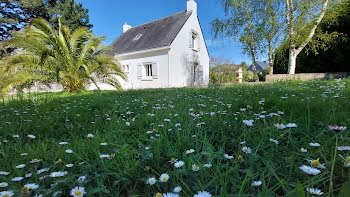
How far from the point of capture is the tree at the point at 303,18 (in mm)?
6907

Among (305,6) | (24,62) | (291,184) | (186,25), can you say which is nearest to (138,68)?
(186,25)

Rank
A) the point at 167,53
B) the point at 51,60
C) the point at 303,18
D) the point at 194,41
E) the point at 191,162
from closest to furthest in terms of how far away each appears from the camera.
A: the point at 191,162
the point at 51,60
the point at 303,18
the point at 167,53
the point at 194,41

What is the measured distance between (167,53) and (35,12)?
43.9 ft

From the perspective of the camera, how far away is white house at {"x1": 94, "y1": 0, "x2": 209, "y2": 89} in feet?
35.6

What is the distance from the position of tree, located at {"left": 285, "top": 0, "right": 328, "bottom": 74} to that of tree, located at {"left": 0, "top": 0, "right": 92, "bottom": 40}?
17.2 meters

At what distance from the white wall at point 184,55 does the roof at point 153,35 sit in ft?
1.56

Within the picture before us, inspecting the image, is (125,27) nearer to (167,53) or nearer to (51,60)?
(167,53)

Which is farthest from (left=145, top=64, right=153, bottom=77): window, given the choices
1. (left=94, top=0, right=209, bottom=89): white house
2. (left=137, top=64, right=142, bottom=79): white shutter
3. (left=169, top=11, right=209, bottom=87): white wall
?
(left=169, top=11, right=209, bottom=87): white wall

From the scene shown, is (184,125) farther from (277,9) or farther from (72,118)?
(277,9)

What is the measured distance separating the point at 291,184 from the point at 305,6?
29.9 ft

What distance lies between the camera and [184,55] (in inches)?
462

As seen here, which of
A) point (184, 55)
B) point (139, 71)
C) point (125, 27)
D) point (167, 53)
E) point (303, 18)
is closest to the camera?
point (303, 18)

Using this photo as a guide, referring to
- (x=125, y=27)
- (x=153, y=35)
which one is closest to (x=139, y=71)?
(x=153, y=35)

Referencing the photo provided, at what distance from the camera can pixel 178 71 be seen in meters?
11.3
